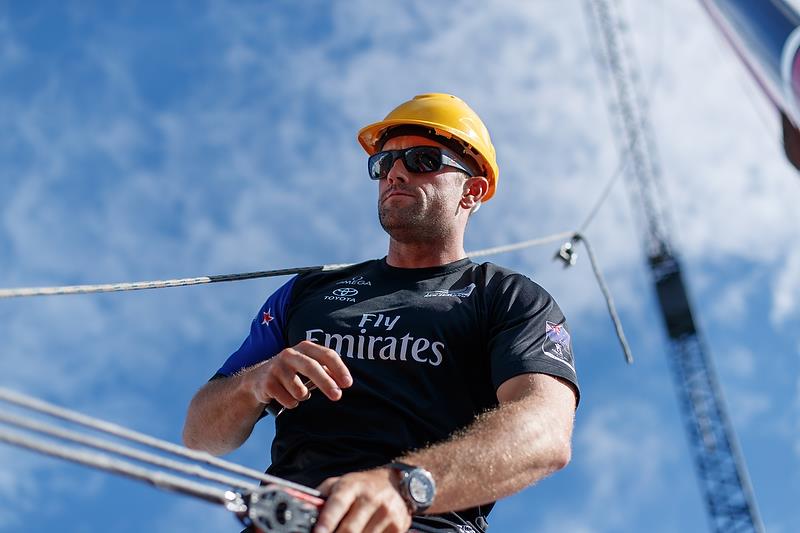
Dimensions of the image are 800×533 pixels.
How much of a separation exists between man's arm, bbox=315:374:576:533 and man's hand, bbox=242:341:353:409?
37cm

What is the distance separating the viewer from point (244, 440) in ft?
Answer: 14.9

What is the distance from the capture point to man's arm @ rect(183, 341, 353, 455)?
3410 mm

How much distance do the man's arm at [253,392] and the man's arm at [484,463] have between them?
1.35 ft

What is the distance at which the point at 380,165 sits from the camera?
524cm

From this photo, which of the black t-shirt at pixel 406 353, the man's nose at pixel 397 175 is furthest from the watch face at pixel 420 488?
the man's nose at pixel 397 175

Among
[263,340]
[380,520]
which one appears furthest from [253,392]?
[380,520]

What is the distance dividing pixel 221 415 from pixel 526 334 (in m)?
1.39

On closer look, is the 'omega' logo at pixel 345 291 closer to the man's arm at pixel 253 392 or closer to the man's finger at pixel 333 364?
the man's arm at pixel 253 392

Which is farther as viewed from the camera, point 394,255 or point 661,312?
point 661,312

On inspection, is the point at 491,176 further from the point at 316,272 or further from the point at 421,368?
the point at 421,368

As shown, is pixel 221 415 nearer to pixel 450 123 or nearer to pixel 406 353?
pixel 406 353

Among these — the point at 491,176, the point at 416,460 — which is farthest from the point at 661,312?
the point at 416,460

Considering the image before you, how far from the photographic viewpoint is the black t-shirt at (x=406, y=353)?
4016 millimetres

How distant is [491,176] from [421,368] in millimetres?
1848
